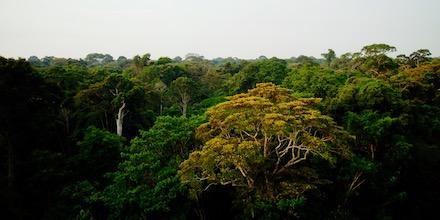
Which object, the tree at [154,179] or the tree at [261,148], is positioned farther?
the tree at [154,179]

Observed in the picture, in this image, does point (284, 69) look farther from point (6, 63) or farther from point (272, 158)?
point (6, 63)

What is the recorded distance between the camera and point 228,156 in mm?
13305

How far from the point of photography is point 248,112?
1391 cm

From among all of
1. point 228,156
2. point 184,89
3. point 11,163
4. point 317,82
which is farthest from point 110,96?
point 317,82

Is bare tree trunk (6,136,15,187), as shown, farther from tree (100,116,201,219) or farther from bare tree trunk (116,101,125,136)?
bare tree trunk (116,101,125,136)

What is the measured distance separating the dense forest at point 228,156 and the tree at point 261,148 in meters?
0.05

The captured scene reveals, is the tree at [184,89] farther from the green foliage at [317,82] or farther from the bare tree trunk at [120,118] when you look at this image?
the green foliage at [317,82]

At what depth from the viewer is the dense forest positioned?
45.9 ft

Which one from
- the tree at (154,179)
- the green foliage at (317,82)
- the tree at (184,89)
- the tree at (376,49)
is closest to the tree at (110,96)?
the tree at (184,89)

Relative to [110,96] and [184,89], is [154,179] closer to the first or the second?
[110,96]

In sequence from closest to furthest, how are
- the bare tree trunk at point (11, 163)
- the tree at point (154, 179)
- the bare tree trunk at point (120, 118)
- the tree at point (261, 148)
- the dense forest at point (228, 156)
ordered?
1. the tree at point (261, 148)
2. the dense forest at point (228, 156)
3. the tree at point (154, 179)
4. the bare tree trunk at point (11, 163)
5. the bare tree trunk at point (120, 118)

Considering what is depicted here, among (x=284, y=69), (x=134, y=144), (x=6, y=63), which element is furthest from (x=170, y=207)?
(x=284, y=69)

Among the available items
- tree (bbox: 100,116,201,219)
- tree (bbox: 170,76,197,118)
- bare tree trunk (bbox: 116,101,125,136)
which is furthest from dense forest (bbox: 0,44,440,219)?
tree (bbox: 170,76,197,118)

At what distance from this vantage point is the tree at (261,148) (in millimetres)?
13266
